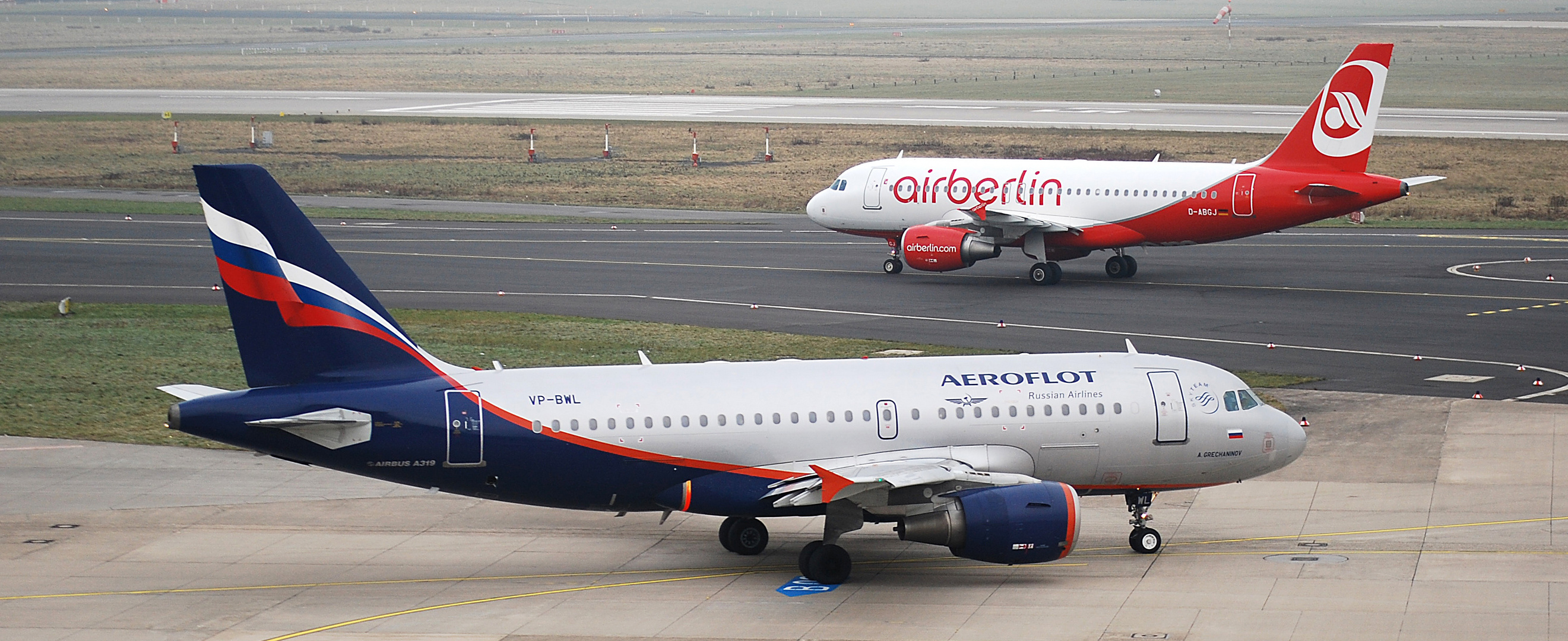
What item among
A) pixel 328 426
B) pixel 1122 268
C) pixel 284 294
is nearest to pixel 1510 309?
pixel 1122 268

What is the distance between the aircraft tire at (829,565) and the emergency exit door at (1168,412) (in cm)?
586

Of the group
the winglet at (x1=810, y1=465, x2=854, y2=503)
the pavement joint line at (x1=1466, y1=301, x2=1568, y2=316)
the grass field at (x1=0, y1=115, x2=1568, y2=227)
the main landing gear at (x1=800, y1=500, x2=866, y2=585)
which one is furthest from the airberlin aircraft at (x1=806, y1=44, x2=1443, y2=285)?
the winglet at (x1=810, y1=465, x2=854, y2=503)

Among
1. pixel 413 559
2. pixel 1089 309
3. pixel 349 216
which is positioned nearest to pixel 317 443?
pixel 413 559

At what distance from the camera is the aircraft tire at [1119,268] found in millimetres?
60094

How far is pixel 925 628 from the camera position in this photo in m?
23.2

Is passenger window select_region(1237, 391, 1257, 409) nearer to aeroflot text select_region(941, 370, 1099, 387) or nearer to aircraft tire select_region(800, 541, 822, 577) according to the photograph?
aeroflot text select_region(941, 370, 1099, 387)

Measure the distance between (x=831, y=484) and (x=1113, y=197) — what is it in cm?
3771

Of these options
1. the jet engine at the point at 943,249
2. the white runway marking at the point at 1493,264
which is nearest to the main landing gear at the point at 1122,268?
the jet engine at the point at 943,249

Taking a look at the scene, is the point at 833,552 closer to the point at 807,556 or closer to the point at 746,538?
the point at 807,556

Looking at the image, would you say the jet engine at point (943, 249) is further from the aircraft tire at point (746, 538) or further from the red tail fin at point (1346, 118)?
the aircraft tire at point (746, 538)

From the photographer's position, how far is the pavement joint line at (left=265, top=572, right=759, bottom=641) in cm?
2341

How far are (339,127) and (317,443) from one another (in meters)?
97.7

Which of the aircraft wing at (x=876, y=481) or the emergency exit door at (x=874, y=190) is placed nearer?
the aircraft wing at (x=876, y=481)

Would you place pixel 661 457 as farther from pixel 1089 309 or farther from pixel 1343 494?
pixel 1089 309
